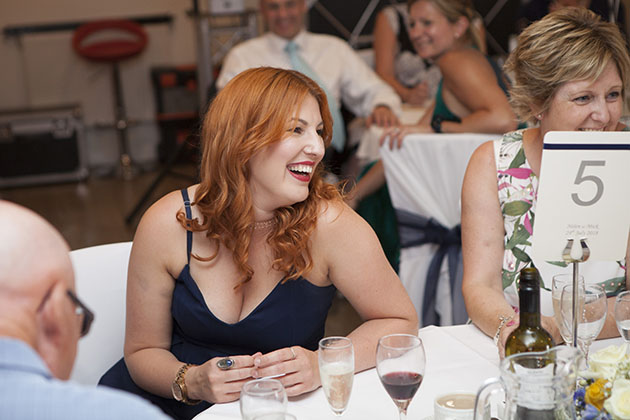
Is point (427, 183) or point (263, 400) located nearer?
point (263, 400)

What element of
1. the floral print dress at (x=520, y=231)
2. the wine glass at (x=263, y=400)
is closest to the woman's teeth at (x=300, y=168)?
the floral print dress at (x=520, y=231)

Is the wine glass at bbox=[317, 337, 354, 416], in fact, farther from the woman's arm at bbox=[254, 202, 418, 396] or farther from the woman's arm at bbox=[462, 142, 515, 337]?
the woman's arm at bbox=[462, 142, 515, 337]

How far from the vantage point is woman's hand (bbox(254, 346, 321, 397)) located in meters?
1.37

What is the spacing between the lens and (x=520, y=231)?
1.89m

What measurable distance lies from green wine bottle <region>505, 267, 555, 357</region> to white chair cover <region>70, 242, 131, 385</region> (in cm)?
103

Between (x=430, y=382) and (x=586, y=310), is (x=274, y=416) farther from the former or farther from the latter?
(x=586, y=310)

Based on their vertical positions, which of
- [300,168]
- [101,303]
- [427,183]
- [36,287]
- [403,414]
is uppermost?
[36,287]

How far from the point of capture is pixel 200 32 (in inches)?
214

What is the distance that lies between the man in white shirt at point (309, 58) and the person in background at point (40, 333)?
3.71m

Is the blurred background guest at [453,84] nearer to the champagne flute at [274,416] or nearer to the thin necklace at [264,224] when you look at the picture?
the thin necklace at [264,224]

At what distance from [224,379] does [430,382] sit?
380 mm

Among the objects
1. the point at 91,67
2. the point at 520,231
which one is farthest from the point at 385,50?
the point at 91,67

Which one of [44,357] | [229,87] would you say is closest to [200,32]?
[229,87]

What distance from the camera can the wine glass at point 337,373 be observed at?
1175 mm
